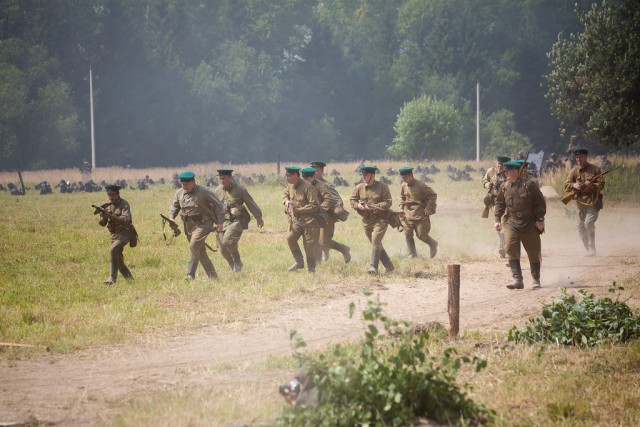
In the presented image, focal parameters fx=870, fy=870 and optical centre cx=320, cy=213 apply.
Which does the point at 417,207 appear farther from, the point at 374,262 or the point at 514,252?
the point at 514,252

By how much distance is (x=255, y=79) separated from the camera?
77.6 meters

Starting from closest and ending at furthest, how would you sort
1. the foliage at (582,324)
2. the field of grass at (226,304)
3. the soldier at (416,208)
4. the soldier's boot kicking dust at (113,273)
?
the field of grass at (226,304), the foliage at (582,324), the soldier's boot kicking dust at (113,273), the soldier at (416,208)

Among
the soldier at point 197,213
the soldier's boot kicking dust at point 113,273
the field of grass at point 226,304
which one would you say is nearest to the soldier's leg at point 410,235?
the field of grass at point 226,304

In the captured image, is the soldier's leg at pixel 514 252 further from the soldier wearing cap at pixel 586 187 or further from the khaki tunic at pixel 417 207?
the soldier wearing cap at pixel 586 187

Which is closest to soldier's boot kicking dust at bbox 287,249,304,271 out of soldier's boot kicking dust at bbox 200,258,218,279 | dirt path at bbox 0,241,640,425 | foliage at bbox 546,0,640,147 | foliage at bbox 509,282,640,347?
soldier's boot kicking dust at bbox 200,258,218,279

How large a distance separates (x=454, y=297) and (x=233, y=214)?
291 inches

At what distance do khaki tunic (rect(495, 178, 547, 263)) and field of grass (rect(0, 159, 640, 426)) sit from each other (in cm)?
181

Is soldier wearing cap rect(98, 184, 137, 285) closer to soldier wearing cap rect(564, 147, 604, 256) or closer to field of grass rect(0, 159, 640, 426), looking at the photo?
field of grass rect(0, 159, 640, 426)

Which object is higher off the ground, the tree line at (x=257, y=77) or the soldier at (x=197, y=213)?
the tree line at (x=257, y=77)

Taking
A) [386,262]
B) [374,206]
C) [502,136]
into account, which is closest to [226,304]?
[386,262]

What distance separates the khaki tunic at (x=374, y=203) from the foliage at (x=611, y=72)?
55.1 ft

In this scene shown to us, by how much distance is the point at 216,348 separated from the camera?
34.6ft

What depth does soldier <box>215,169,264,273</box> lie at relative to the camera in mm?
16641

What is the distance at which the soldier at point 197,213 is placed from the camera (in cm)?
1548
